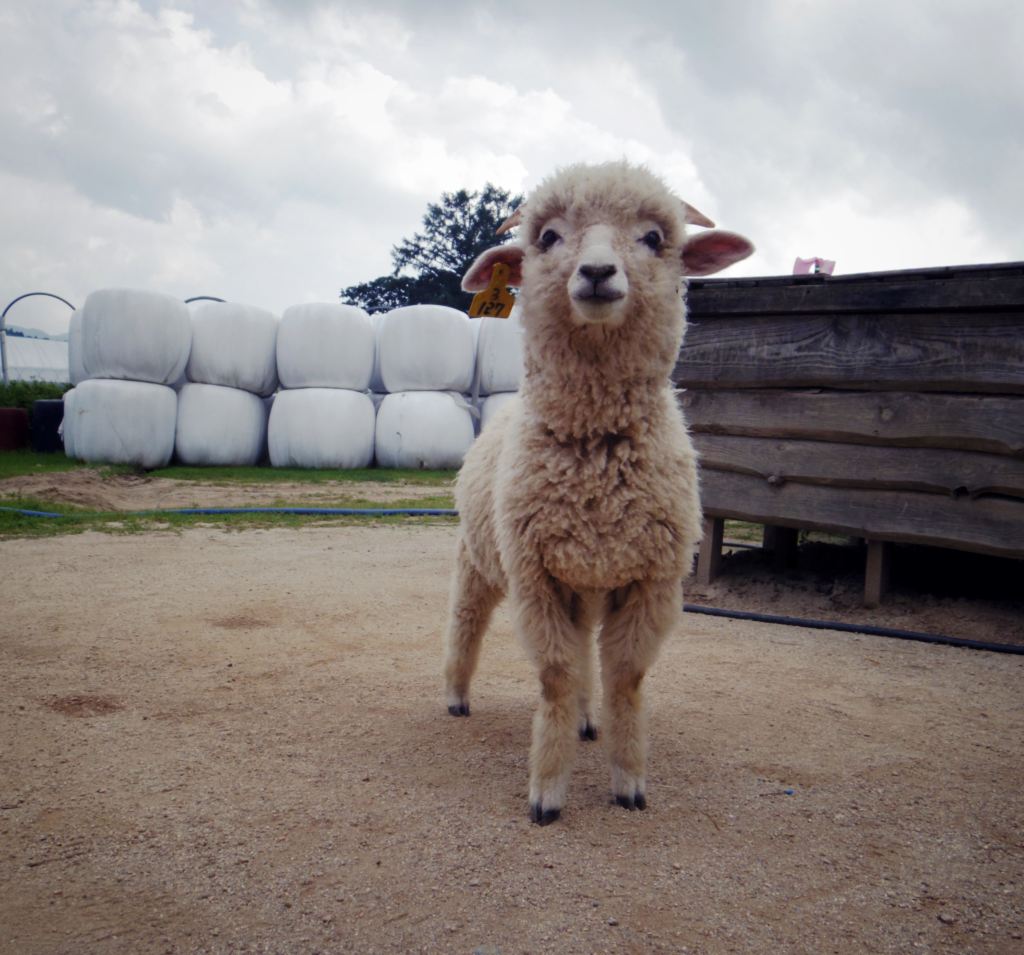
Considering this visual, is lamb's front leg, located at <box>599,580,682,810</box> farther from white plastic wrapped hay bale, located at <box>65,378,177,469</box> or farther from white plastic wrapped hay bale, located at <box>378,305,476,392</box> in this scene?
white plastic wrapped hay bale, located at <box>378,305,476,392</box>

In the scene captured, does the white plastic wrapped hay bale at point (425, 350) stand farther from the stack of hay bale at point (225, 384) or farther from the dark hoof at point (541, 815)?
the dark hoof at point (541, 815)

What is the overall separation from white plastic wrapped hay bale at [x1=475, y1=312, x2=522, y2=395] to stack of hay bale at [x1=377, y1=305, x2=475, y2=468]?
0.43 meters

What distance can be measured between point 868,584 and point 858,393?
108 cm

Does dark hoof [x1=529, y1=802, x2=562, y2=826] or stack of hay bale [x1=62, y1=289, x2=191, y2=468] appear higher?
stack of hay bale [x1=62, y1=289, x2=191, y2=468]

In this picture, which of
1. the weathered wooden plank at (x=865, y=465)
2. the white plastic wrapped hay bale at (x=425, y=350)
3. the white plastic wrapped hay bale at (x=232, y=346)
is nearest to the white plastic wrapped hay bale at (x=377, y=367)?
the white plastic wrapped hay bale at (x=425, y=350)

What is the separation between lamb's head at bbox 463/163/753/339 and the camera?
1.95 m

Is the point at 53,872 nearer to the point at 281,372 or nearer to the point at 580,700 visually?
the point at 580,700

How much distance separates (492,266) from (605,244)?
1.84ft

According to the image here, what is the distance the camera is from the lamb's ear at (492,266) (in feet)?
7.70

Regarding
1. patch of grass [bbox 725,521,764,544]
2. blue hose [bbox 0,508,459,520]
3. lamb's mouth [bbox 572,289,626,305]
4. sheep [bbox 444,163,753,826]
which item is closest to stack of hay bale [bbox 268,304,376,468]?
blue hose [bbox 0,508,459,520]

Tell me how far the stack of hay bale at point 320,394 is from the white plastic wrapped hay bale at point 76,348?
2869mm

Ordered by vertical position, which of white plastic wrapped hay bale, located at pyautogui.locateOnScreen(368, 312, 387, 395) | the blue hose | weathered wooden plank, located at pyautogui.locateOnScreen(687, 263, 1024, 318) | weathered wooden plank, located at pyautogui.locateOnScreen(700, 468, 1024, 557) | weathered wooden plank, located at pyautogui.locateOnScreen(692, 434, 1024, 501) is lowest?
the blue hose

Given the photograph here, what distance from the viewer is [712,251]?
2.26 meters

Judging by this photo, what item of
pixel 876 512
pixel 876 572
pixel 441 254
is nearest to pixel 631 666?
pixel 876 512
